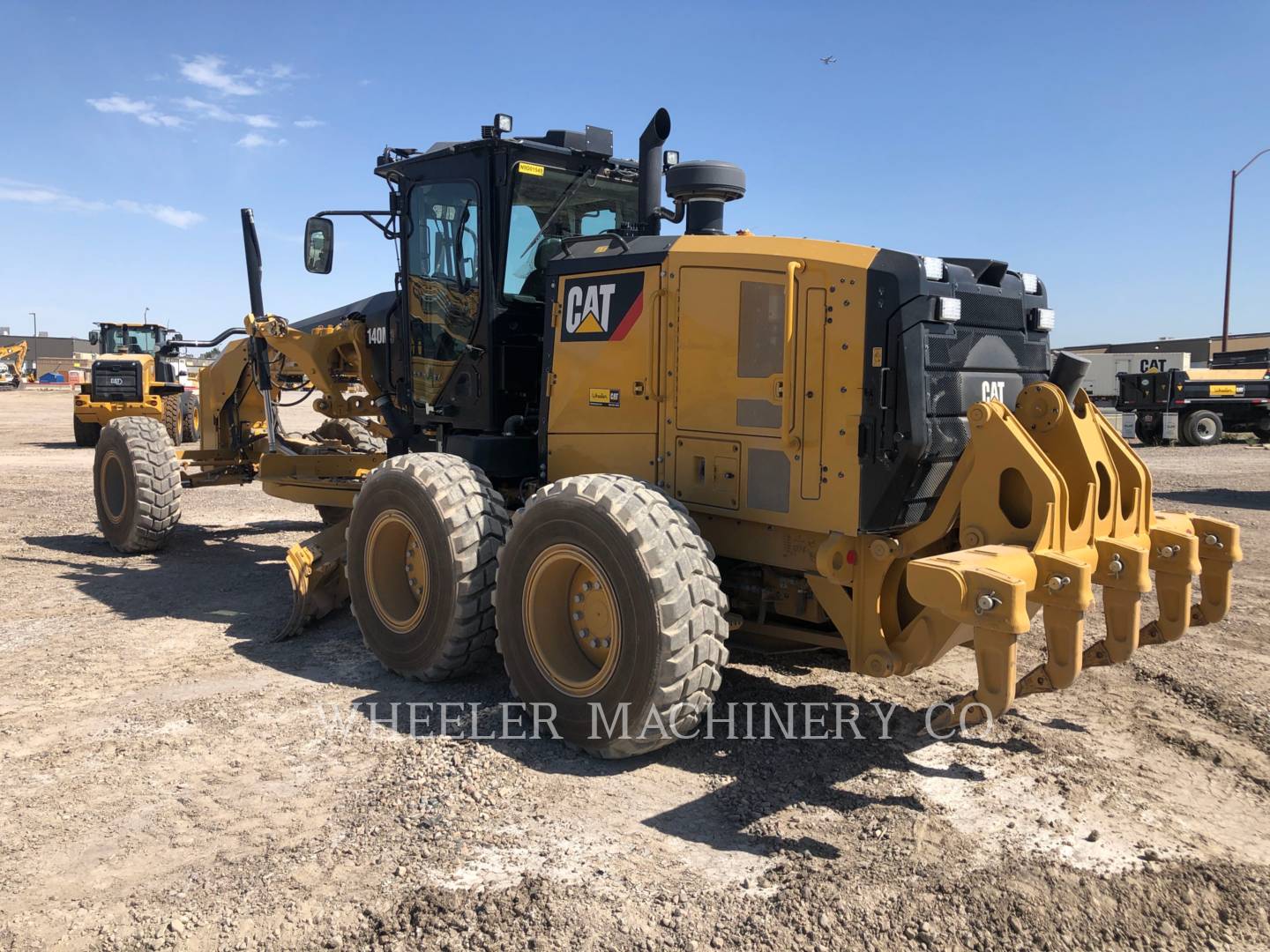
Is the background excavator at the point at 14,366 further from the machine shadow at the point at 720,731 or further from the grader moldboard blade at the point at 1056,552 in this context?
the grader moldboard blade at the point at 1056,552

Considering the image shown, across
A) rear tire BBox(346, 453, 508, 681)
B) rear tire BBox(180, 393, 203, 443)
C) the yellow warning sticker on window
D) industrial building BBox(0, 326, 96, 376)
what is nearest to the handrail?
the yellow warning sticker on window

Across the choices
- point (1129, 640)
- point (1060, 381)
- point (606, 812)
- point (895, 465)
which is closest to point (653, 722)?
point (606, 812)

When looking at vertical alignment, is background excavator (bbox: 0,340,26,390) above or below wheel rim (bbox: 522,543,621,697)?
above

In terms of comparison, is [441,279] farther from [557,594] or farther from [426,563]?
[557,594]

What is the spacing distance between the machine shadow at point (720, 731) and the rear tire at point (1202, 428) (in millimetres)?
22122

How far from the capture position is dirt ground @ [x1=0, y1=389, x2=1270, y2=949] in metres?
3.26

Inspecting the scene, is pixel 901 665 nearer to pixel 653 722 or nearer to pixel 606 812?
pixel 653 722

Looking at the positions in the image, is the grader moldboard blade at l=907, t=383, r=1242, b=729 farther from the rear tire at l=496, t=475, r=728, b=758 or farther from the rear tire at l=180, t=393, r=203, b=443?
the rear tire at l=180, t=393, r=203, b=443

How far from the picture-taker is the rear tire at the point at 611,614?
421 centimetres

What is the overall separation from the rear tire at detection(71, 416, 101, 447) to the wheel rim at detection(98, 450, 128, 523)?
45.5 feet

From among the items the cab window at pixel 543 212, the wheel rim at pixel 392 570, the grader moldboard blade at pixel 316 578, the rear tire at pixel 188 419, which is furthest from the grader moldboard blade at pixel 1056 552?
the rear tire at pixel 188 419

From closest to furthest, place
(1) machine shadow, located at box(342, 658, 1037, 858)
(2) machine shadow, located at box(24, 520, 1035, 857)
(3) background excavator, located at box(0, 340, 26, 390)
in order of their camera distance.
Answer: (1) machine shadow, located at box(342, 658, 1037, 858) < (2) machine shadow, located at box(24, 520, 1035, 857) < (3) background excavator, located at box(0, 340, 26, 390)

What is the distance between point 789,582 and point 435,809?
2.01 metres

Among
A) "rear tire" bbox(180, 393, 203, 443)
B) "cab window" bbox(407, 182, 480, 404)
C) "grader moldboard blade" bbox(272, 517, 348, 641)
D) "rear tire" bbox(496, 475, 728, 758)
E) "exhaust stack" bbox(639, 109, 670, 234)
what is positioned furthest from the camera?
"rear tire" bbox(180, 393, 203, 443)
